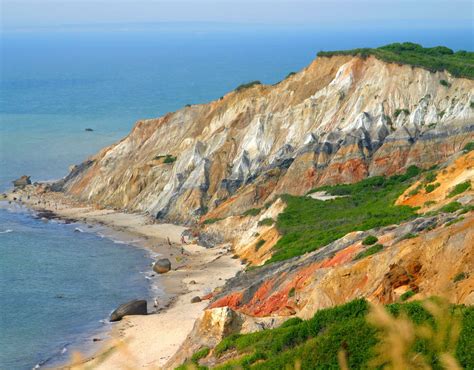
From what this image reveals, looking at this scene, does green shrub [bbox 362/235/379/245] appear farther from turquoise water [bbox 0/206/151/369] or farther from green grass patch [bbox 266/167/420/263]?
turquoise water [bbox 0/206/151/369]

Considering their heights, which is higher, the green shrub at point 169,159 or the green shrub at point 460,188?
the green shrub at point 460,188

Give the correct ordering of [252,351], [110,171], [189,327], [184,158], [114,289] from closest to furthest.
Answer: [252,351] → [189,327] → [114,289] → [184,158] → [110,171]

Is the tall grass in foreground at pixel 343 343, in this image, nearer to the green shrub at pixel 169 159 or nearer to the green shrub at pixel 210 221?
the green shrub at pixel 210 221

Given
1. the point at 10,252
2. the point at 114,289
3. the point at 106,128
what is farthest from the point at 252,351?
the point at 106,128

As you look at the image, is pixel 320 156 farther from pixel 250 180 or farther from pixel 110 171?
pixel 110 171

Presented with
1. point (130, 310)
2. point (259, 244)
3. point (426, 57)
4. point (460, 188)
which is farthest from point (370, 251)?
point (426, 57)

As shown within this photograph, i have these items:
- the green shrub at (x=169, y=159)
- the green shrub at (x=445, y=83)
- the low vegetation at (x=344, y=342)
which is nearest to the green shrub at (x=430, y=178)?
the green shrub at (x=445, y=83)
